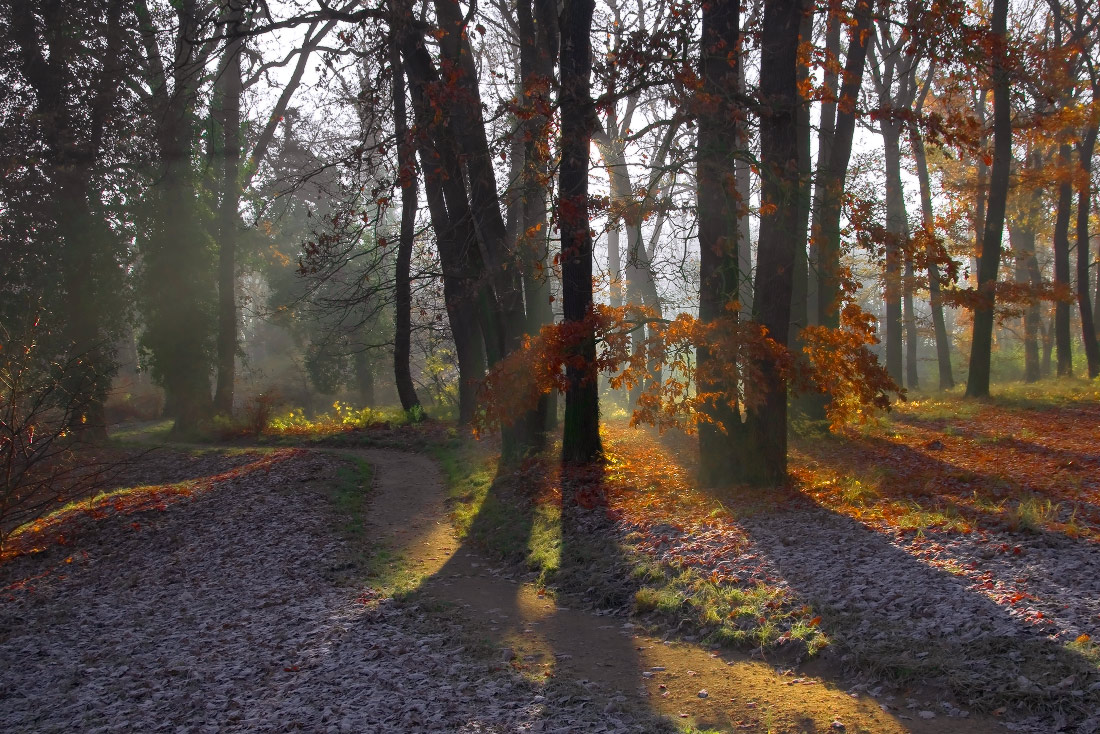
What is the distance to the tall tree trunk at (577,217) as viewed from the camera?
9789 millimetres

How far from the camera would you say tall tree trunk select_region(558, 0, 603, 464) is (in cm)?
979

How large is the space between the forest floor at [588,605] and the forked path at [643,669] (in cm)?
2

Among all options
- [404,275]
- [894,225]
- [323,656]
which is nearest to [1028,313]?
[894,225]

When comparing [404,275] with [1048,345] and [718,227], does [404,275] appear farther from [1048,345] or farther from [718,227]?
[1048,345]

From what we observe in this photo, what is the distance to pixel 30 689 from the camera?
18.6ft

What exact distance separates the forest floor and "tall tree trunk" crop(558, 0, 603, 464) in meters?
0.75

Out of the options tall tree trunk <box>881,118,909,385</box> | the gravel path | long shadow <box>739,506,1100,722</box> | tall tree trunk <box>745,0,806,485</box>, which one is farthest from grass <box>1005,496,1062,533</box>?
tall tree trunk <box>881,118,909,385</box>

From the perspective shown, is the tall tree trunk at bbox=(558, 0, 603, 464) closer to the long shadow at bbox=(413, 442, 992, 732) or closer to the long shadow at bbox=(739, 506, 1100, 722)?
the long shadow at bbox=(413, 442, 992, 732)

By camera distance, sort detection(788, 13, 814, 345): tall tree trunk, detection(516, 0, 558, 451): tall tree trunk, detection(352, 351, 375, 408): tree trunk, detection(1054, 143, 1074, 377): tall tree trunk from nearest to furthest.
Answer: detection(516, 0, 558, 451): tall tree trunk
detection(788, 13, 814, 345): tall tree trunk
detection(1054, 143, 1074, 377): tall tree trunk
detection(352, 351, 375, 408): tree trunk

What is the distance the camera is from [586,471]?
11.5 m

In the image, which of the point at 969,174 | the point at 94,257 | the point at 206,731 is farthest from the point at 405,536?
the point at 969,174

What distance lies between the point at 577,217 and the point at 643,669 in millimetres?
5736

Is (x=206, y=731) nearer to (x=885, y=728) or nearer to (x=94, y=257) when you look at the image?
(x=885, y=728)

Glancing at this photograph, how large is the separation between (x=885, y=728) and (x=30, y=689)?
602 cm
